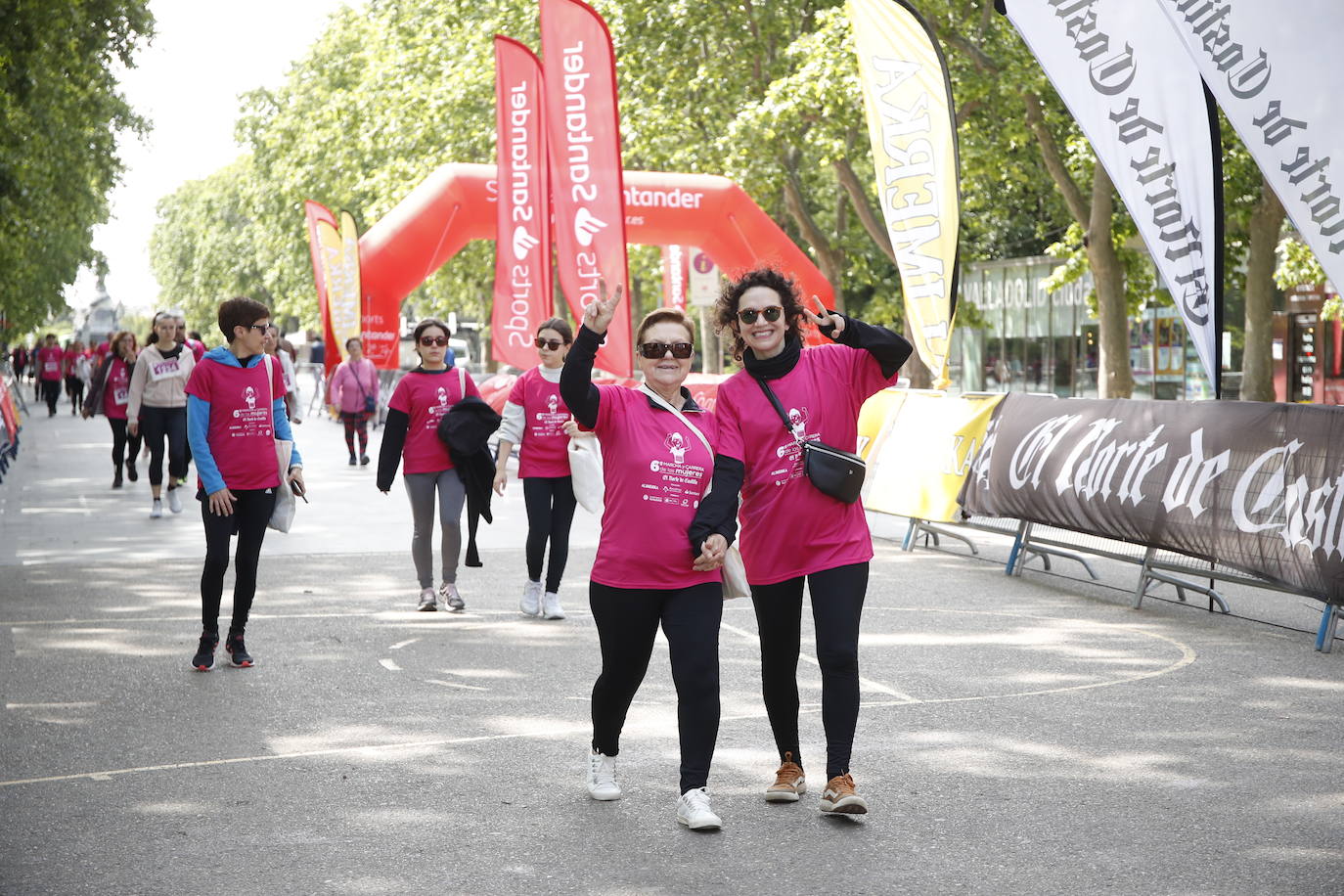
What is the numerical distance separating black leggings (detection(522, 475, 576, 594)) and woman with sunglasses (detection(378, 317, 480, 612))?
1.50 ft

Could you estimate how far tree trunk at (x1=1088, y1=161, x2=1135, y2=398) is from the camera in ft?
69.9

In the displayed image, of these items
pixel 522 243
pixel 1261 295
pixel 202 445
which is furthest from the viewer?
pixel 1261 295

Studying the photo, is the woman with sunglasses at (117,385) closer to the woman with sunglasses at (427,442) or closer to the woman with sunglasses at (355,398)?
the woman with sunglasses at (355,398)

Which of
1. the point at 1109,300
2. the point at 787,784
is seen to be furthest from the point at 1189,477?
the point at 1109,300

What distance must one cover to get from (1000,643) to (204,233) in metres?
77.6

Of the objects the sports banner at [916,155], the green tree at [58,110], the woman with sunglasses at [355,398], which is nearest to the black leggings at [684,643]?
the sports banner at [916,155]

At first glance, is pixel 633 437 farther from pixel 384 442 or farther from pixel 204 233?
pixel 204 233

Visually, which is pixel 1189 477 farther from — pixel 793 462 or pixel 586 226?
pixel 586 226

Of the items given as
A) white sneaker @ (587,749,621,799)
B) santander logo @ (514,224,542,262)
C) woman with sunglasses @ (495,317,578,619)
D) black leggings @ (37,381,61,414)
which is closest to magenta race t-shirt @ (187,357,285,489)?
woman with sunglasses @ (495,317,578,619)

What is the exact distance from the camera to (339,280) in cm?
2873

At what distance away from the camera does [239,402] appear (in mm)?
7824

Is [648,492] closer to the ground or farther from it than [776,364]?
closer to the ground

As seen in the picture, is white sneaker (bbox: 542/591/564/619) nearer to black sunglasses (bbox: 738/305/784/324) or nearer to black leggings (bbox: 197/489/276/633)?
black leggings (bbox: 197/489/276/633)

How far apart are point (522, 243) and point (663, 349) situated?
12264 mm
